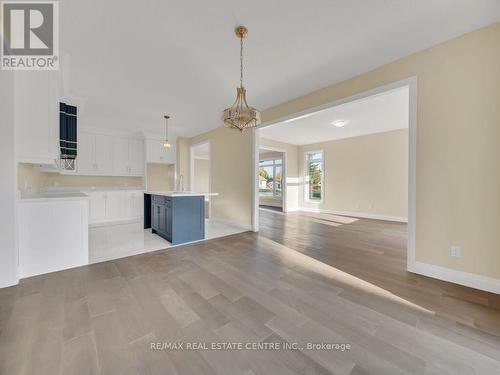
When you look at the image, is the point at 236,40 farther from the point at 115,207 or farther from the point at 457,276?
the point at 115,207

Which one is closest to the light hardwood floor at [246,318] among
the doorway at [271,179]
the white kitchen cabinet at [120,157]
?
the white kitchen cabinet at [120,157]

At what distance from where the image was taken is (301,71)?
2934mm

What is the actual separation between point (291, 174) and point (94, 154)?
21.8 feet

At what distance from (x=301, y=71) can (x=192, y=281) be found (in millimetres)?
3204

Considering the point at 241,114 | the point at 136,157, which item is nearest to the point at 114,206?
the point at 136,157

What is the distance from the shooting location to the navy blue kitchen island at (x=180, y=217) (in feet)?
12.0

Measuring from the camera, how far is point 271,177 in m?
9.77

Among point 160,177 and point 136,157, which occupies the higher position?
point 136,157

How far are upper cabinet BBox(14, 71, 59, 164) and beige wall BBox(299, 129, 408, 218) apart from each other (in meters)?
7.41

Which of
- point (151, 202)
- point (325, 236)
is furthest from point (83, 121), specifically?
point (325, 236)

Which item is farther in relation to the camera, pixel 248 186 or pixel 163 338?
pixel 248 186

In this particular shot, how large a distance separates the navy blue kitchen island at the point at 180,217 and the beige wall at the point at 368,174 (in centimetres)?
530

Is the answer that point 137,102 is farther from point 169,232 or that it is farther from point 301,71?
point 301,71

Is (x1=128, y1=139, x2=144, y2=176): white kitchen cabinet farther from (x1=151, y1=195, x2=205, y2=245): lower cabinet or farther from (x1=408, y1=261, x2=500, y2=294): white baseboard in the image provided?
(x1=408, y1=261, x2=500, y2=294): white baseboard
